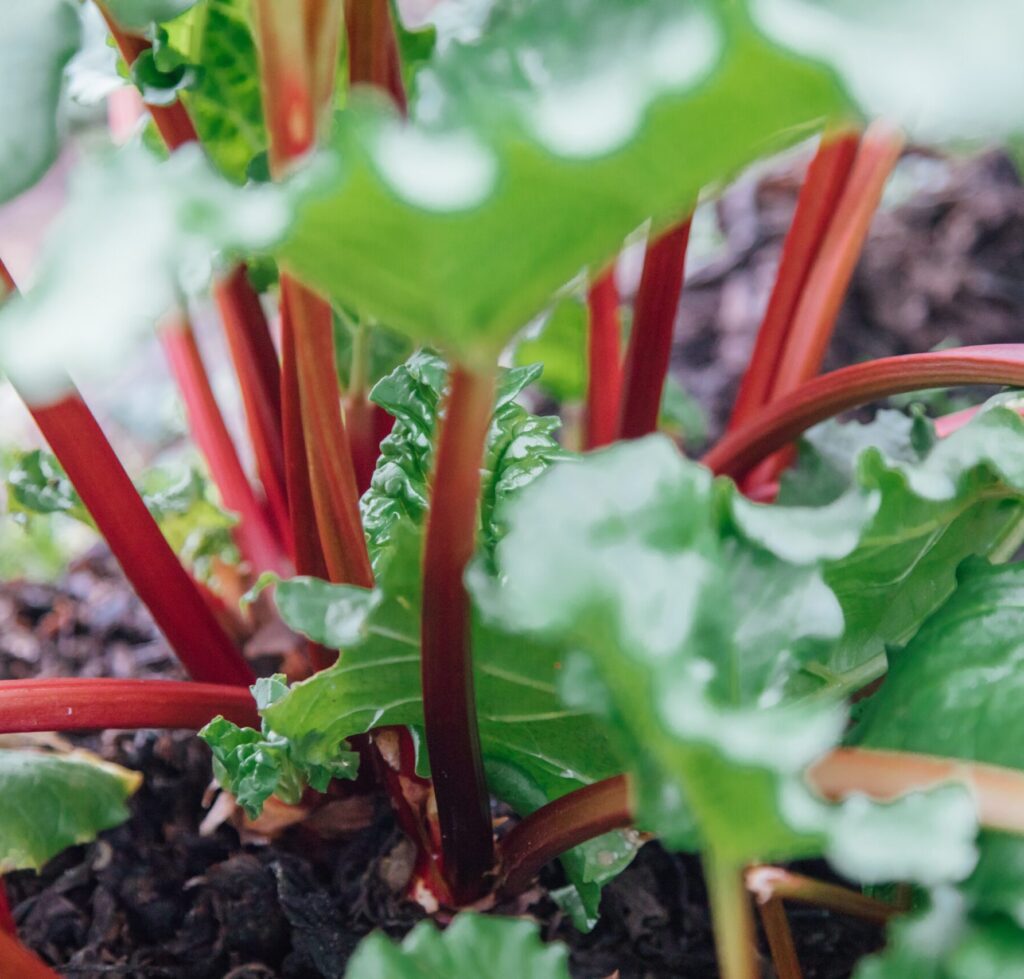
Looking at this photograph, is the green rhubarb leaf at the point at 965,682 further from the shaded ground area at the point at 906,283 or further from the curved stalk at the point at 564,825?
the shaded ground area at the point at 906,283

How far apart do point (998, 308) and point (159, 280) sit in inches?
49.2

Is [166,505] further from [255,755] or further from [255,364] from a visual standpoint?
[255,755]

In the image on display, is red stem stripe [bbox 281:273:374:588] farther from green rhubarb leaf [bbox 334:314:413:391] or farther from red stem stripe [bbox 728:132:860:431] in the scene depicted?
red stem stripe [bbox 728:132:860:431]

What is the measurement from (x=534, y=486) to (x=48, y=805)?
0.41 metres

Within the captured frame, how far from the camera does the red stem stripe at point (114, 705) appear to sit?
0.53 meters

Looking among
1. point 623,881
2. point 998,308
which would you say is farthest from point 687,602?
point 998,308

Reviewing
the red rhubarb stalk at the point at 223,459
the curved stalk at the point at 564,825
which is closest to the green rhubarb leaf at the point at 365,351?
the red rhubarb stalk at the point at 223,459

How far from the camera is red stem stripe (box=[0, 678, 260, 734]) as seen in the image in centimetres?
53

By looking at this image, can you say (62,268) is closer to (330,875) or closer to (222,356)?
(330,875)

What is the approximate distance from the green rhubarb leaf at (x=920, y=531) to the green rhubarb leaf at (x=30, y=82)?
14.1 inches

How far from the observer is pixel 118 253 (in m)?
0.29

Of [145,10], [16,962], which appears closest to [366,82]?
[145,10]

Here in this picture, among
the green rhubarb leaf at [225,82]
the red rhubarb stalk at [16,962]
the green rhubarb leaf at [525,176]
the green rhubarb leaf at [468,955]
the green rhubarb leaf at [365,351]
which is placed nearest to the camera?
the green rhubarb leaf at [525,176]

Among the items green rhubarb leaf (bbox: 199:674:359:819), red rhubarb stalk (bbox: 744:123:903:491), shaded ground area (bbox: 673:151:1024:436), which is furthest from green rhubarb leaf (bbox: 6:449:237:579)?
shaded ground area (bbox: 673:151:1024:436)
